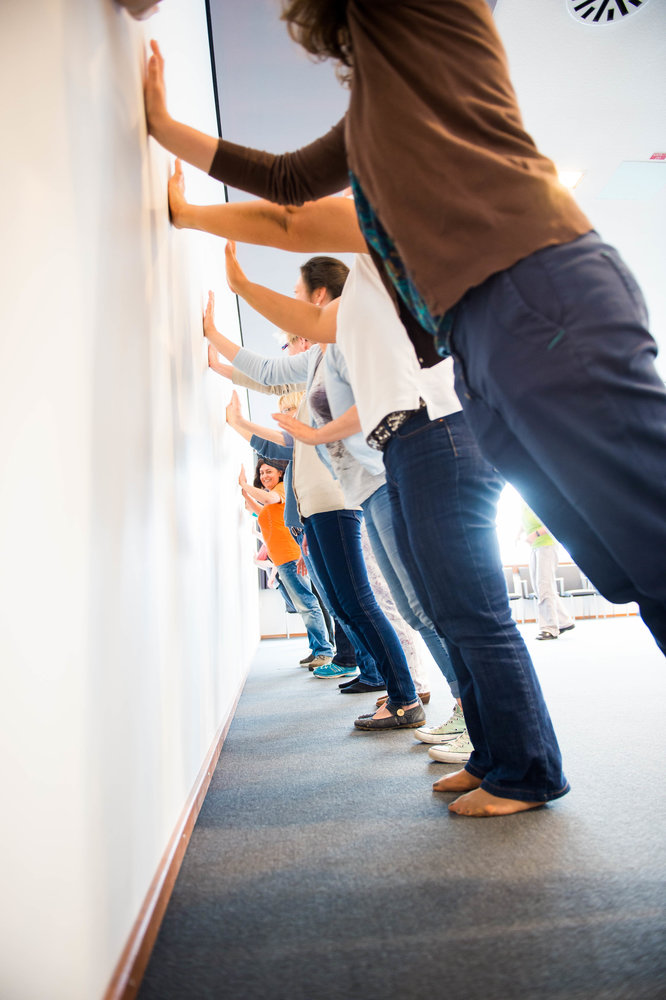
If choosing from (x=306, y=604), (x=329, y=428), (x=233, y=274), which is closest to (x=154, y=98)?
(x=233, y=274)

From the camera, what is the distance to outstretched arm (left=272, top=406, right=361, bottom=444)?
5.54 feet

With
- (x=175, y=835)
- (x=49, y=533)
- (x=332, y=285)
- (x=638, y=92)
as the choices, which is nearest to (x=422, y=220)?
(x=49, y=533)

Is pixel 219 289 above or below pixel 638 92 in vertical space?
below

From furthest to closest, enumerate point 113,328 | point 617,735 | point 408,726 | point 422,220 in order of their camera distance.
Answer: point 408,726, point 617,735, point 113,328, point 422,220

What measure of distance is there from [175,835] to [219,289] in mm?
2368

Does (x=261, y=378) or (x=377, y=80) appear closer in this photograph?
(x=377, y=80)

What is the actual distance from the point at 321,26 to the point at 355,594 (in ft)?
5.44

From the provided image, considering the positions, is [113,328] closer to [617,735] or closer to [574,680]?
[617,735]

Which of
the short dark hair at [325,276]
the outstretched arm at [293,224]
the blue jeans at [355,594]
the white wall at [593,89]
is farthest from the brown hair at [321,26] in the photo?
the white wall at [593,89]

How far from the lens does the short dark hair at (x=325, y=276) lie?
6.61ft

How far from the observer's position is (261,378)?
7.12 ft

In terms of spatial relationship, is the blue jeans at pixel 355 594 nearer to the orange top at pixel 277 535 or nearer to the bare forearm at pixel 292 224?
the bare forearm at pixel 292 224

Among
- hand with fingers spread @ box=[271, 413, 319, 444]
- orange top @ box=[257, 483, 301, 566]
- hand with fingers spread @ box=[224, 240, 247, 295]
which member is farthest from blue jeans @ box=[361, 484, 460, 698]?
orange top @ box=[257, 483, 301, 566]

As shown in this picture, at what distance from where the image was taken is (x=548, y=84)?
3178 mm
